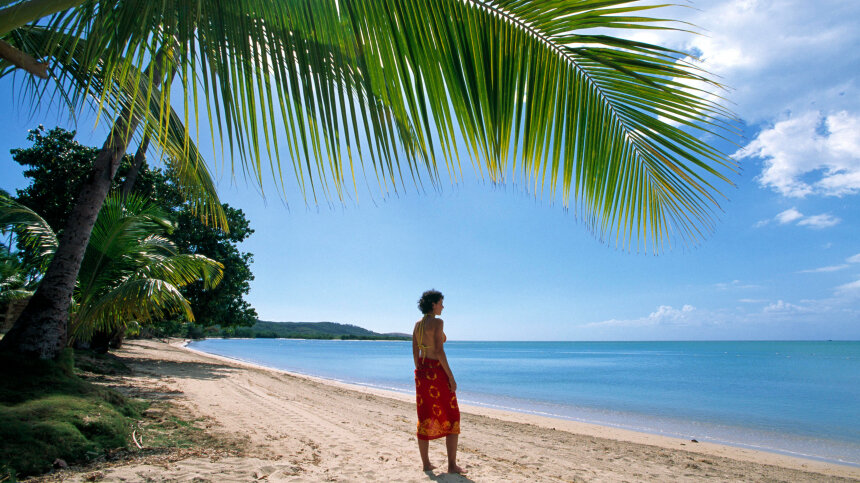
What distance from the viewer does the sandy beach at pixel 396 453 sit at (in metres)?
3.82

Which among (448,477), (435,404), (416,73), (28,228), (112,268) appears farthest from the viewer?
(112,268)

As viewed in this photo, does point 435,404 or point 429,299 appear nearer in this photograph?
point 435,404

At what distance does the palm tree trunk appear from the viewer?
452 centimetres

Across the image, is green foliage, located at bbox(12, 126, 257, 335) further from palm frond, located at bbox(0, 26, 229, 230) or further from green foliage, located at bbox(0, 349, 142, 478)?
palm frond, located at bbox(0, 26, 229, 230)

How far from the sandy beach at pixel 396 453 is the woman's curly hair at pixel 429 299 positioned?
4.76 ft

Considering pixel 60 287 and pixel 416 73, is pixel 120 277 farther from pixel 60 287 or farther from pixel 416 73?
pixel 416 73

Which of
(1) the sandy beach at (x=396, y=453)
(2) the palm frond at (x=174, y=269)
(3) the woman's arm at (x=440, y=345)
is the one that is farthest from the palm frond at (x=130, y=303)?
(3) the woman's arm at (x=440, y=345)

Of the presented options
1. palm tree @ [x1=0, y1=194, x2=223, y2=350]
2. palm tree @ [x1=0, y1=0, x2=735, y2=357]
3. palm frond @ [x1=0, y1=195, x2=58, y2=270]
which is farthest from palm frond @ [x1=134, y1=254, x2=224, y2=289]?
palm tree @ [x1=0, y1=0, x2=735, y2=357]

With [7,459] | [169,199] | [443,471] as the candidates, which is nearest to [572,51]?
[443,471]

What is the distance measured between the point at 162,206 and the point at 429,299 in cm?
1346

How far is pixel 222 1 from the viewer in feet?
3.26

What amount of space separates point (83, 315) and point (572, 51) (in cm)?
739

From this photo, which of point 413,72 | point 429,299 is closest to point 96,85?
point 413,72

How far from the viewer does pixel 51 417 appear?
3.71m
